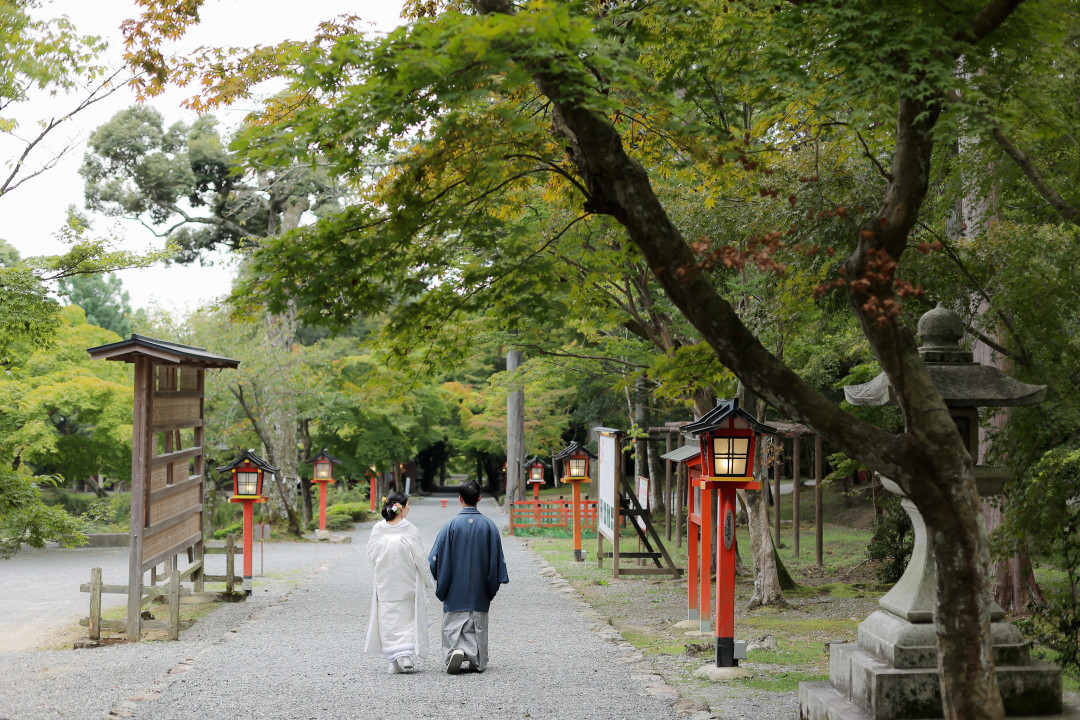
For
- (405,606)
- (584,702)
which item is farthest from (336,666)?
(584,702)

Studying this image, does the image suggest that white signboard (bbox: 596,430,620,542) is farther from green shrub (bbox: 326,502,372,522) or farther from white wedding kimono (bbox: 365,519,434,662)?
green shrub (bbox: 326,502,372,522)

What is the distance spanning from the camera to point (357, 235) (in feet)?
17.5

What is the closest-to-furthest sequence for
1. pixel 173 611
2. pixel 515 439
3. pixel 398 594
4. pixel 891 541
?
pixel 398 594, pixel 173 611, pixel 891 541, pixel 515 439

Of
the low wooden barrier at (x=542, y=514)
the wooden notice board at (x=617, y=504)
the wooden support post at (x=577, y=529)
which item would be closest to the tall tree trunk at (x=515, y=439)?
the low wooden barrier at (x=542, y=514)

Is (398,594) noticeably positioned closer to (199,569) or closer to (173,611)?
(173,611)

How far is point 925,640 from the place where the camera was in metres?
5.46

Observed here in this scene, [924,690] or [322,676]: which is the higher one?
[924,690]

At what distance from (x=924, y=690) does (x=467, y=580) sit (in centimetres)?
378

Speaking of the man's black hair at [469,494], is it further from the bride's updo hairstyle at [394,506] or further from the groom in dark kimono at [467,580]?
the bride's updo hairstyle at [394,506]

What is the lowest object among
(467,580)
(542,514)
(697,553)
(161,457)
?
(542,514)

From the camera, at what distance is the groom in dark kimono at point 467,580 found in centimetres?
785

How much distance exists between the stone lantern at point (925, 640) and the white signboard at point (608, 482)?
8.11 metres

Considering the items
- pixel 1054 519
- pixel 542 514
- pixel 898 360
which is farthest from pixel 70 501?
pixel 898 360

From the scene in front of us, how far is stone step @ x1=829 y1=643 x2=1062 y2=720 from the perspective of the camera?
5316 millimetres
